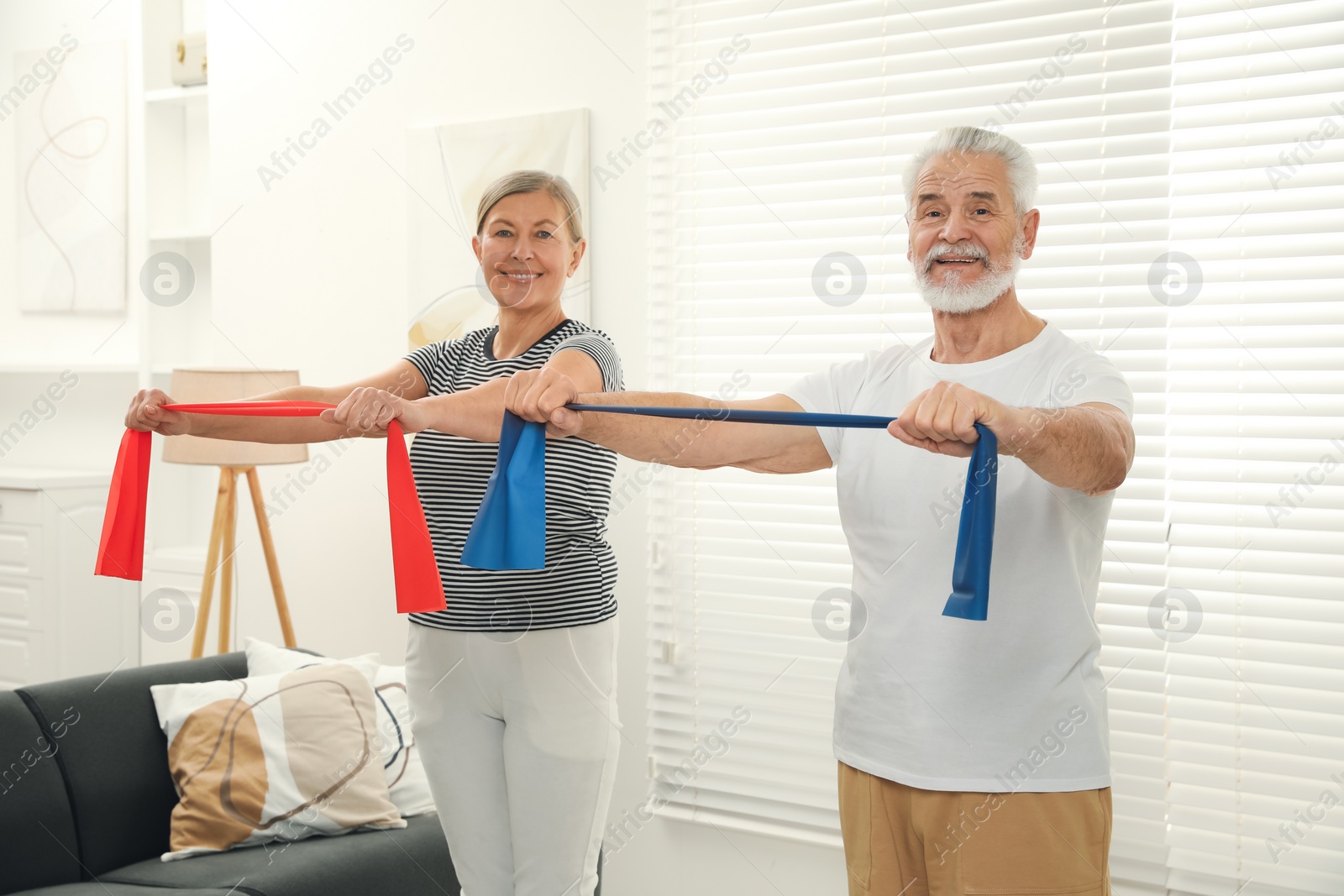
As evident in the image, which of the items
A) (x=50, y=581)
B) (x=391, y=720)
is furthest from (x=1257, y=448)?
(x=50, y=581)

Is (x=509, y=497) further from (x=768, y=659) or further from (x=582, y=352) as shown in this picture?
(x=768, y=659)

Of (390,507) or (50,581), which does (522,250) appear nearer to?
(390,507)

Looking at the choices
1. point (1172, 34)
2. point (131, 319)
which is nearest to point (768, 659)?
point (1172, 34)

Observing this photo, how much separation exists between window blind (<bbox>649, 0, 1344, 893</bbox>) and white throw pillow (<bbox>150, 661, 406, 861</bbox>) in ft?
2.75

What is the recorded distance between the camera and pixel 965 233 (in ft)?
5.59

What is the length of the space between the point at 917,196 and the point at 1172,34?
1162 mm

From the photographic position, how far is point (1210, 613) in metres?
2.50

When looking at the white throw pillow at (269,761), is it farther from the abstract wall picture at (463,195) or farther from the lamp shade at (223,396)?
the abstract wall picture at (463,195)

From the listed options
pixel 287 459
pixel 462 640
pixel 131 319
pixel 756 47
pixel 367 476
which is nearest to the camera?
pixel 462 640

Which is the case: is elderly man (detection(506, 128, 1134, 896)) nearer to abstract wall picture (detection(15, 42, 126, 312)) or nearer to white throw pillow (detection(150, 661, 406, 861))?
white throw pillow (detection(150, 661, 406, 861))

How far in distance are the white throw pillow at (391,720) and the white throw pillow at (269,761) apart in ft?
0.16

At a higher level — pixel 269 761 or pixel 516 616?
pixel 516 616

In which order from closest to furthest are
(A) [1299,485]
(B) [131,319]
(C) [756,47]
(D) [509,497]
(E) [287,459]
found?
(D) [509,497] → (A) [1299,485] → (C) [756,47] → (E) [287,459] → (B) [131,319]

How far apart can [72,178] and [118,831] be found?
295 centimetres
